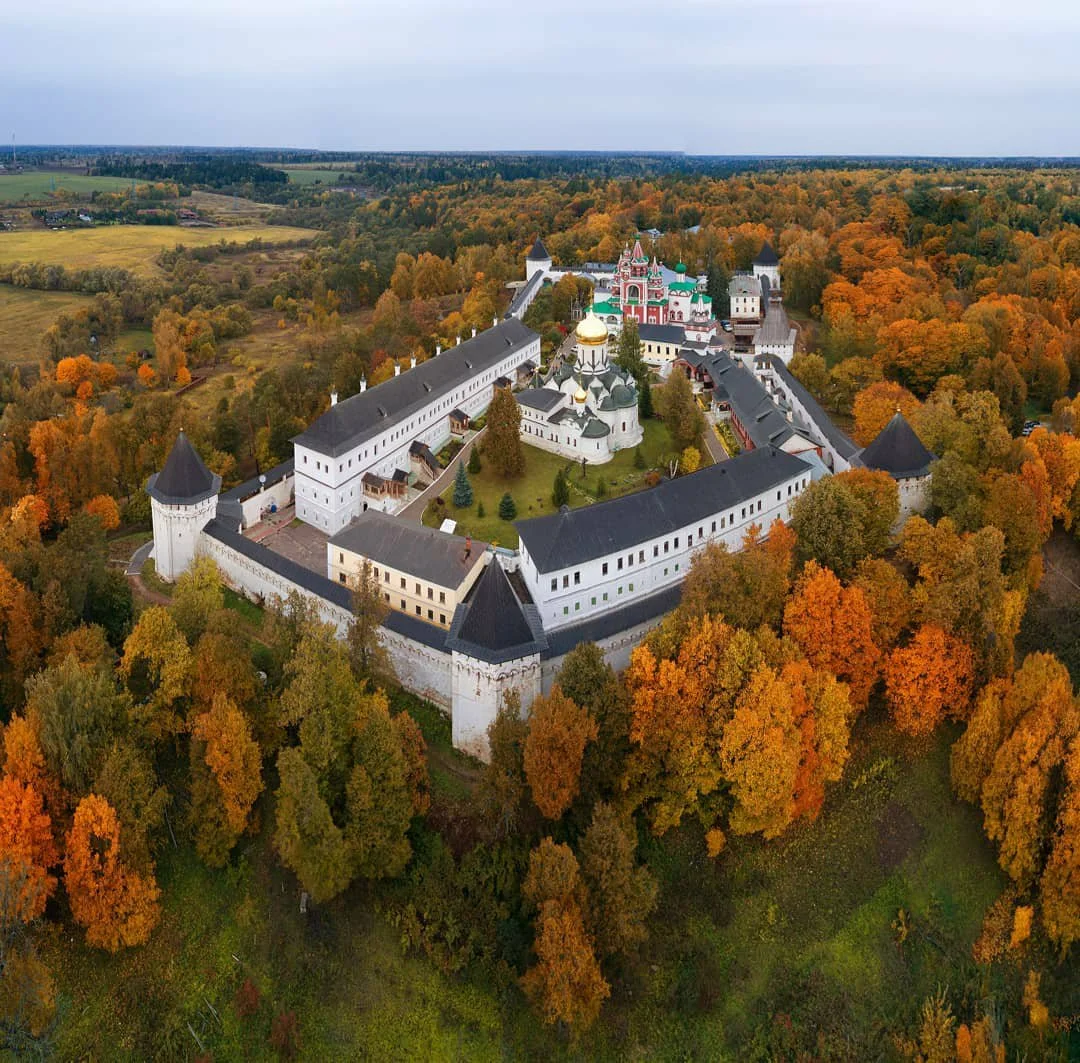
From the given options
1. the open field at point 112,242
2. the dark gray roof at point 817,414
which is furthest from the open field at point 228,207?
the dark gray roof at point 817,414

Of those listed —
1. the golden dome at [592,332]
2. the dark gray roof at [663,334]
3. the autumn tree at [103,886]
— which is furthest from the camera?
the dark gray roof at [663,334]

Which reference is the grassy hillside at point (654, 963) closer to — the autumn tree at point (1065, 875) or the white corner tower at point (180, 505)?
the autumn tree at point (1065, 875)

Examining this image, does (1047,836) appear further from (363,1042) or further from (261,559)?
(261,559)

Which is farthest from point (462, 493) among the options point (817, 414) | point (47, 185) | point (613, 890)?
point (47, 185)

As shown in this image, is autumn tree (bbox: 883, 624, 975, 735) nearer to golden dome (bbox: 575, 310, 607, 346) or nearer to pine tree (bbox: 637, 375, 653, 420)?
pine tree (bbox: 637, 375, 653, 420)

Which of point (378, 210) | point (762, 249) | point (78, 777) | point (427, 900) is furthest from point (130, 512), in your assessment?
point (378, 210)

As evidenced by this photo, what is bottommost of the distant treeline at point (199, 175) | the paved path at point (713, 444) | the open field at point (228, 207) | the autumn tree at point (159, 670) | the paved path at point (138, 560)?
the paved path at point (138, 560)

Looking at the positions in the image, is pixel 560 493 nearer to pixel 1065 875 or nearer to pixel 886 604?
pixel 886 604
